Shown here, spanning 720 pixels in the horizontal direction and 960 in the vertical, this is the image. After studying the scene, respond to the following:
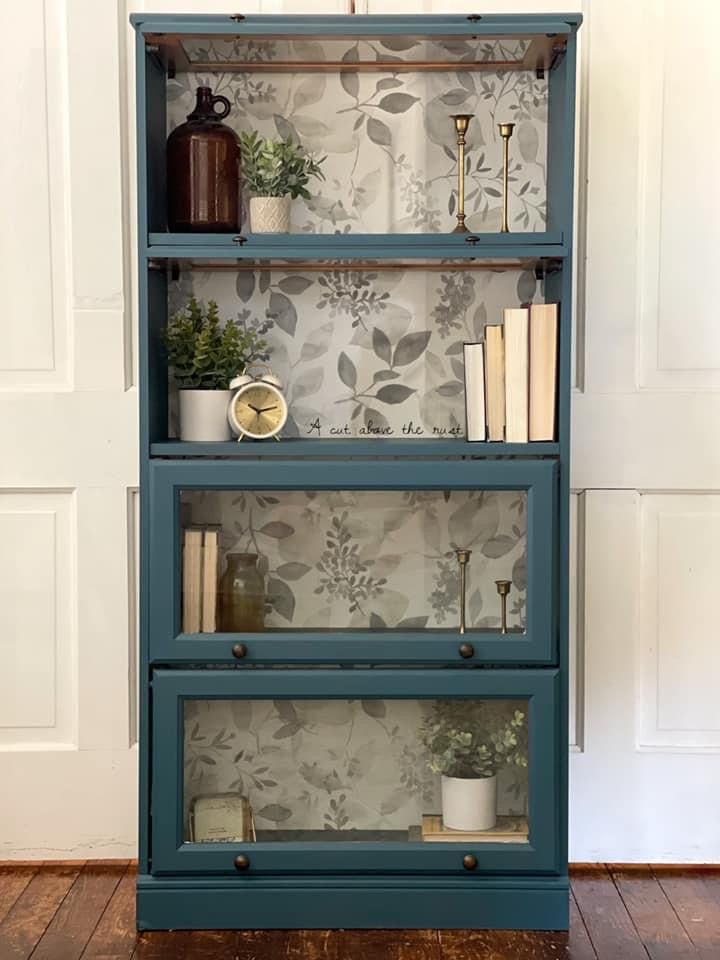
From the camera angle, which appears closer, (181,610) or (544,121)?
(181,610)

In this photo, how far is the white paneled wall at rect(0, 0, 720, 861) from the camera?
278 cm

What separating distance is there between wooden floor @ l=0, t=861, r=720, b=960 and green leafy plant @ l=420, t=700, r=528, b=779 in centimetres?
34

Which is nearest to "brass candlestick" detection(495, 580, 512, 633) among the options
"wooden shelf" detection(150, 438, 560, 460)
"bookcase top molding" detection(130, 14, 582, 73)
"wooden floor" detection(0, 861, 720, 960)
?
"wooden shelf" detection(150, 438, 560, 460)

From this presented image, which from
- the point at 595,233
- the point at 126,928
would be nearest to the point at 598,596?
the point at 595,233

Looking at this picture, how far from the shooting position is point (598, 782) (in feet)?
9.45

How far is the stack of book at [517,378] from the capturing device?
2.50 metres

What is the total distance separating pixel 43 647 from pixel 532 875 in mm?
1230

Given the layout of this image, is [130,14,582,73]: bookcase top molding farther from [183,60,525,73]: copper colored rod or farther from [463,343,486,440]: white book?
Result: [463,343,486,440]: white book

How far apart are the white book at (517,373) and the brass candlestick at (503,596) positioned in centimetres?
29

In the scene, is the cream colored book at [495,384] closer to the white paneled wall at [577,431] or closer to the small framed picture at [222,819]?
the white paneled wall at [577,431]

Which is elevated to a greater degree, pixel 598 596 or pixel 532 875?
pixel 598 596

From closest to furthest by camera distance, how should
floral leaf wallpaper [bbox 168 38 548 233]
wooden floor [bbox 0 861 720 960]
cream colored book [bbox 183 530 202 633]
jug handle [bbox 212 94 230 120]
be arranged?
wooden floor [bbox 0 861 720 960]
cream colored book [bbox 183 530 202 633]
jug handle [bbox 212 94 230 120]
floral leaf wallpaper [bbox 168 38 548 233]

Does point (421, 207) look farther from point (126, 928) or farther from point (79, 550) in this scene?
point (126, 928)

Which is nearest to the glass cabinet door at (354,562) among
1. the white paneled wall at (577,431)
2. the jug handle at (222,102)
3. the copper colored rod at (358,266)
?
the white paneled wall at (577,431)
